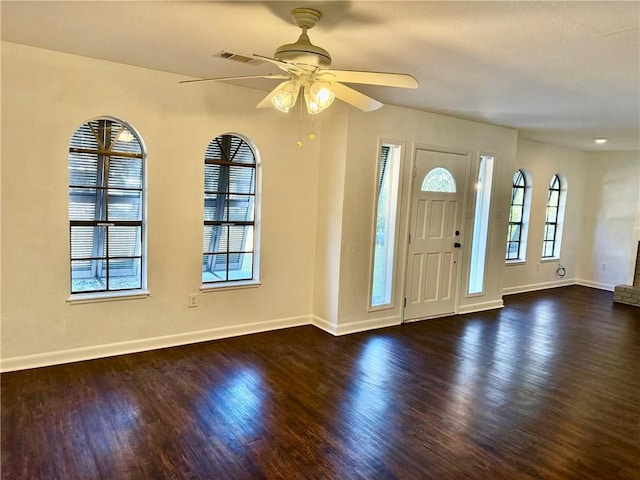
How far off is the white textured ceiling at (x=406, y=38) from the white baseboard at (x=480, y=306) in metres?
2.78

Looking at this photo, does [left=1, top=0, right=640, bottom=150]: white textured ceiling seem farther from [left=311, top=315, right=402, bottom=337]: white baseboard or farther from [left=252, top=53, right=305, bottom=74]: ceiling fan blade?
[left=311, top=315, right=402, bottom=337]: white baseboard

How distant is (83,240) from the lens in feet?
12.1

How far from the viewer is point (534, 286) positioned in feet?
24.7

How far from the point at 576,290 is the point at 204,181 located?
6696 mm

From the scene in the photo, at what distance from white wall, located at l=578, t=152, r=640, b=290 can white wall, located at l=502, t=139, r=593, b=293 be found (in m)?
0.13

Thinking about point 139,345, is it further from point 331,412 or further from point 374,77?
point 374,77

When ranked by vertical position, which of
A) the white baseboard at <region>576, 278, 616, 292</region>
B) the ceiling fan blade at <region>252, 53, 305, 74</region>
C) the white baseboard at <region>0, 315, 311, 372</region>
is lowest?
the white baseboard at <region>0, 315, 311, 372</region>

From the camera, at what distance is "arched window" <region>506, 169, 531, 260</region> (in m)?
7.16

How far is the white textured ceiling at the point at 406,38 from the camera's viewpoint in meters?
2.25

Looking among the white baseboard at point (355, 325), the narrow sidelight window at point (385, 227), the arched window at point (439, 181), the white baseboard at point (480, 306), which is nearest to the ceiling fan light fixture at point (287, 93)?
the narrow sidelight window at point (385, 227)

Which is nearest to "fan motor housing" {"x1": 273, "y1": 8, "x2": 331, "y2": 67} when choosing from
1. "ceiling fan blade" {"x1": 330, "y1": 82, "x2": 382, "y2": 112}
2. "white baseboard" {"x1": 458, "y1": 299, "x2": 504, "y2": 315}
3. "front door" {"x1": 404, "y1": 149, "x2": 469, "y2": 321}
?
"ceiling fan blade" {"x1": 330, "y1": 82, "x2": 382, "y2": 112}

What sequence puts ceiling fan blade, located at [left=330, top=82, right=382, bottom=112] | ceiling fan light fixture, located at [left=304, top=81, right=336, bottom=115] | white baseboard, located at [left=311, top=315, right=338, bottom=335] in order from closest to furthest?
1. ceiling fan light fixture, located at [left=304, top=81, right=336, bottom=115]
2. ceiling fan blade, located at [left=330, top=82, right=382, bottom=112]
3. white baseboard, located at [left=311, top=315, right=338, bottom=335]

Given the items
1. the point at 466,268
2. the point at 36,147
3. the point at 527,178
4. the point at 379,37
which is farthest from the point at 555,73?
the point at 527,178

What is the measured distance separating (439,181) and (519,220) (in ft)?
8.98
